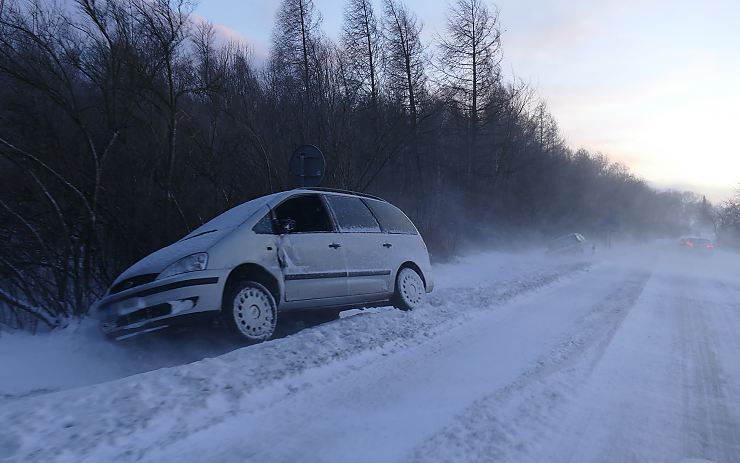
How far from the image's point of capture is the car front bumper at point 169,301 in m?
5.30

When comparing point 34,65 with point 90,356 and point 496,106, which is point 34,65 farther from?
point 496,106

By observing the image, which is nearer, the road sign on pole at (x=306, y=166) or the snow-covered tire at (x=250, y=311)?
the snow-covered tire at (x=250, y=311)

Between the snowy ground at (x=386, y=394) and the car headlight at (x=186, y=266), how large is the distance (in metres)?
0.84

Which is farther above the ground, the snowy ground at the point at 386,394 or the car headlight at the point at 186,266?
the car headlight at the point at 186,266

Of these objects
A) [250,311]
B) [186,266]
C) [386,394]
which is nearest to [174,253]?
[186,266]

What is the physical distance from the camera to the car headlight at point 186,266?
5.44 m

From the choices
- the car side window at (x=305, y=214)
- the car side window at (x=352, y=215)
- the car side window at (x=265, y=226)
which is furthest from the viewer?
the car side window at (x=352, y=215)

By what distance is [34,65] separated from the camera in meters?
7.27

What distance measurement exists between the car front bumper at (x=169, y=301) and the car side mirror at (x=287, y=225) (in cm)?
101

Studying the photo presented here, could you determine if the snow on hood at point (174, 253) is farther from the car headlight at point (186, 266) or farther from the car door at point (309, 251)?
the car door at point (309, 251)

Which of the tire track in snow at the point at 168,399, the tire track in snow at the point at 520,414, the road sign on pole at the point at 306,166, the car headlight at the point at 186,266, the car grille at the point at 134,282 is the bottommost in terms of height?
the tire track in snow at the point at 520,414

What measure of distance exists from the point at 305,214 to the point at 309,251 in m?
0.56

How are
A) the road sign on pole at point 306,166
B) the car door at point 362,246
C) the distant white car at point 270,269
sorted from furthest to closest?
the road sign on pole at point 306,166 < the car door at point 362,246 < the distant white car at point 270,269

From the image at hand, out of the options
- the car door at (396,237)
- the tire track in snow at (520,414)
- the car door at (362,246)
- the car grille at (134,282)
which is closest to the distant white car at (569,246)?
the car door at (396,237)
